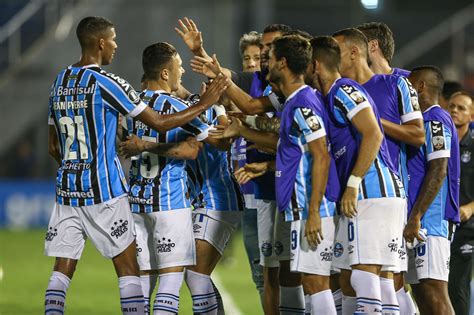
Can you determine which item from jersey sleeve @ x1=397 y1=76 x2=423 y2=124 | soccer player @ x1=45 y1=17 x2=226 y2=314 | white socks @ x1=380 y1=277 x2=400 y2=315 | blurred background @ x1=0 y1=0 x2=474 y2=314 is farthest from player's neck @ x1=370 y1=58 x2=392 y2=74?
blurred background @ x1=0 y1=0 x2=474 y2=314

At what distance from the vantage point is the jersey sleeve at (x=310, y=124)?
22.5 ft

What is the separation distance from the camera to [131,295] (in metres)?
7.53

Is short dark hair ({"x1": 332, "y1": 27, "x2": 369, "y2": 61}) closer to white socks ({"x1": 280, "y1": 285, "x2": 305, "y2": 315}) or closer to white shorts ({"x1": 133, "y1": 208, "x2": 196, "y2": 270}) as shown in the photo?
white shorts ({"x1": 133, "y1": 208, "x2": 196, "y2": 270})

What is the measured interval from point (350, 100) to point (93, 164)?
2011 millimetres

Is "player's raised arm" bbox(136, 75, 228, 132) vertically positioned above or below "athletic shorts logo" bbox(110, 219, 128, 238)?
above

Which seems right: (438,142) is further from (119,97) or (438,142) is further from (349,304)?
(119,97)

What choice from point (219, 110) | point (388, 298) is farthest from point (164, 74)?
point (388, 298)

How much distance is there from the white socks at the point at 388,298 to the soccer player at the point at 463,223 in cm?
179

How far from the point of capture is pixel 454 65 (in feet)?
70.7

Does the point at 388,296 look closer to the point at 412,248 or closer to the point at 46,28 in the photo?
the point at 412,248

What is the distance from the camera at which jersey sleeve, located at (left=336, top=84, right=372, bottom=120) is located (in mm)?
6809

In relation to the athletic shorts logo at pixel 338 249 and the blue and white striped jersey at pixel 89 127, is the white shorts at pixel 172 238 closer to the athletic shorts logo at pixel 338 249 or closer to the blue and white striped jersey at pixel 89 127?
the blue and white striped jersey at pixel 89 127

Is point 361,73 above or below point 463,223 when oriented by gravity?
above

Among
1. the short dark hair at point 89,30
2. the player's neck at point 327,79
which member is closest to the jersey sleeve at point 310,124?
the player's neck at point 327,79
